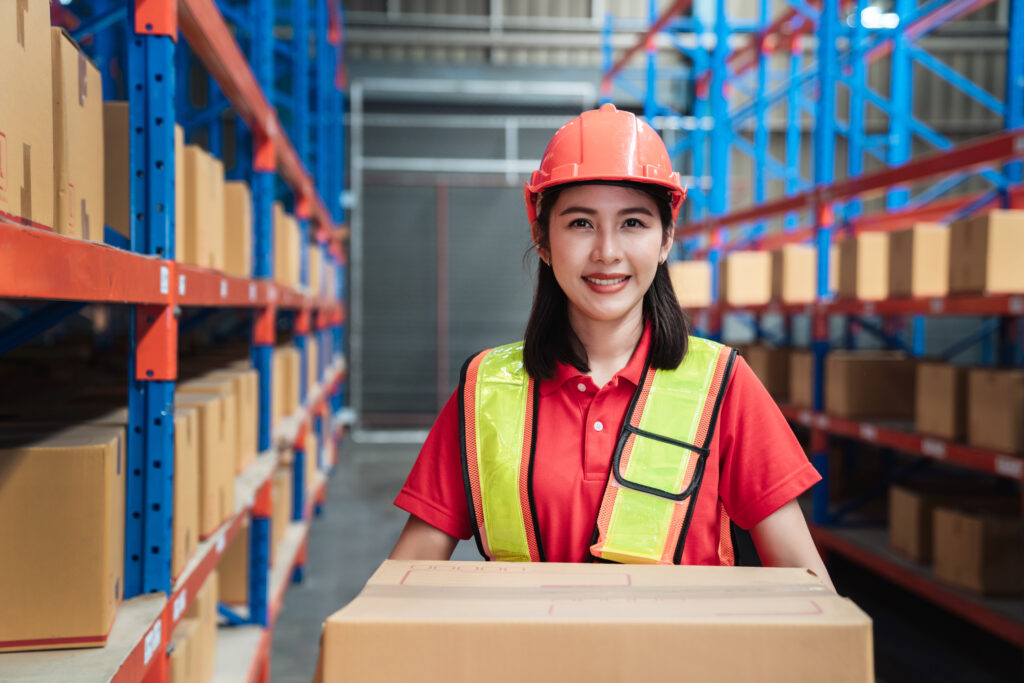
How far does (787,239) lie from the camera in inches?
348

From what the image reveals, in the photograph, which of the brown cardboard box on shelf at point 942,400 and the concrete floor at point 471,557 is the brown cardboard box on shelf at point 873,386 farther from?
the concrete floor at point 471,557

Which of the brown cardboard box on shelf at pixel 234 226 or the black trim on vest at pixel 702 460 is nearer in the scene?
the black trim on vest at pixel 702 460

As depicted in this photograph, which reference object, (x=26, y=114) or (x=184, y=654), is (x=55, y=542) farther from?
(x=184, y=654)

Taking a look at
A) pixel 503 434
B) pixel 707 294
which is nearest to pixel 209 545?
pixel 503 434

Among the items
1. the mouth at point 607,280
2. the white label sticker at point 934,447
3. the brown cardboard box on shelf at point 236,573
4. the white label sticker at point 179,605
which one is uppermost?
the mouth at point 607,280

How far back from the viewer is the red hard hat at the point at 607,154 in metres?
1.50

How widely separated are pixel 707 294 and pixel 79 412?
601cm

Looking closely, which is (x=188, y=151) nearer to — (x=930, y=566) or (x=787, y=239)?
(x=930, y=566)

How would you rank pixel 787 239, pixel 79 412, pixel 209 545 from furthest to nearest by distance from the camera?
pixel 787 239
pixel 209 545
pixel 79 412

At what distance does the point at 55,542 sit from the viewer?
1602mm

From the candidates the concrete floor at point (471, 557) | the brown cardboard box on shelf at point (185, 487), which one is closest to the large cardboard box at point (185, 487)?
the brown cardboard box on shelf at point (185, 487)

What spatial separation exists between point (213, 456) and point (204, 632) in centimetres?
69

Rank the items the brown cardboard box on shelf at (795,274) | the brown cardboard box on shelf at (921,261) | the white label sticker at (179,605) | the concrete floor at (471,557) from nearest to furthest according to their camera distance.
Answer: the white label sticker at (179,605) < the concrete floor at (471,557) < the brown cardboard box on shelf at (921,261) < the brown cardboard box on shelf at (795,274)

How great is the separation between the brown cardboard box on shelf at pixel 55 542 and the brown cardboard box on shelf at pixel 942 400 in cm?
374
